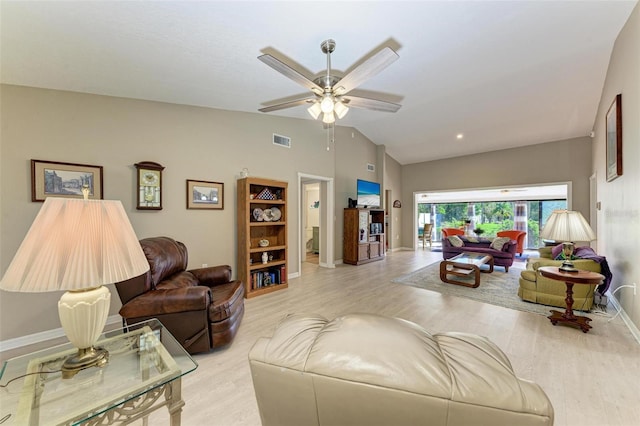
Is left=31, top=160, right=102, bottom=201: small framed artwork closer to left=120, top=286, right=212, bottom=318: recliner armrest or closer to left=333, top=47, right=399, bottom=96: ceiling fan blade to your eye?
left=120, top=286, right=212, bottom=318: recliner armrest

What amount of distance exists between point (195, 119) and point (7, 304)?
2.88m

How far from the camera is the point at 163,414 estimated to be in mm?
1624

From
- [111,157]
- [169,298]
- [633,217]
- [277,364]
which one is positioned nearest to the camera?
[277,364]

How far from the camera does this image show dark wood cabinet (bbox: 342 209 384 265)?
6.07 metres

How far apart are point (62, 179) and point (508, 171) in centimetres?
916

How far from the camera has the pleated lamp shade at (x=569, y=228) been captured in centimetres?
256

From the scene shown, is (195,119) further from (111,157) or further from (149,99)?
(111,157)

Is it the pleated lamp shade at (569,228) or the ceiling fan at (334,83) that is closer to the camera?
the ceiling fan at (334,83)

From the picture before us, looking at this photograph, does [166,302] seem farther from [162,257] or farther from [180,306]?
[162,257]

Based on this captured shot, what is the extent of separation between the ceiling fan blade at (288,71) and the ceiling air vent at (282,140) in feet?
7.61

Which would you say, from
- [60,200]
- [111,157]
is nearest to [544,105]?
[60,200]

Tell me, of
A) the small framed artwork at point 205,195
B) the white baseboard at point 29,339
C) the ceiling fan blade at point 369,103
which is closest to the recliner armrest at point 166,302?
the white baseboard at point 29,339

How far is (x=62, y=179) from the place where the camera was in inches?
103

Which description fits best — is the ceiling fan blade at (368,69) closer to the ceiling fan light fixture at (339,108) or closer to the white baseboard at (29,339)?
the ceiling fan light fixture at (339,108)
